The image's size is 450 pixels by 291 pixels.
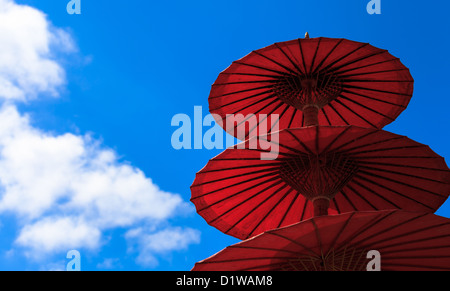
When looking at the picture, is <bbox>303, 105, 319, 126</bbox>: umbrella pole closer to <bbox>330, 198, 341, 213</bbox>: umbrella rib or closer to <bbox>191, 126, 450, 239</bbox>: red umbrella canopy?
<bbox>191, 126, 450, 239</bbox>: red umbrella canopy

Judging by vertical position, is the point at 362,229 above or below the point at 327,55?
below

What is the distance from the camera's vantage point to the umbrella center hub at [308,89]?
14.6 meters

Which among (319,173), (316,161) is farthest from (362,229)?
(316,161)

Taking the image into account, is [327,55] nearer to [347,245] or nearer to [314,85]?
[314,85]

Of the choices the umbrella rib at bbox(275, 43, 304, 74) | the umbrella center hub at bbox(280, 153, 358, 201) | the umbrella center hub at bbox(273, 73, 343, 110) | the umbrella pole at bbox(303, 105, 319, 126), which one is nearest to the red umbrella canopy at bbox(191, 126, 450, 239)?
the umbrella center hub at bbox(280, 153, 358, 201)

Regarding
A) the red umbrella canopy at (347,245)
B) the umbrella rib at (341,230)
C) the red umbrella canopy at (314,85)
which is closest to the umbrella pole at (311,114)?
the red umbrella canopy at (314,85)

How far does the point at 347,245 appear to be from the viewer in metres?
10.9

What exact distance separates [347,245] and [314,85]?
5172 mm

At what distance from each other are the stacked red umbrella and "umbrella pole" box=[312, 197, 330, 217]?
2cm

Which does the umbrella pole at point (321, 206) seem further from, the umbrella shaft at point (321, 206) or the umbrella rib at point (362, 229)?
the umbrella rib at point (362, 229)

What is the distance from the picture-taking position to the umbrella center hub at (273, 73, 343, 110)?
47.8 feet

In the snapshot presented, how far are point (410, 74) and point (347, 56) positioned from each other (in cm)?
186

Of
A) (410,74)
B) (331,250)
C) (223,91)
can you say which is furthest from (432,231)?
(223,91)
